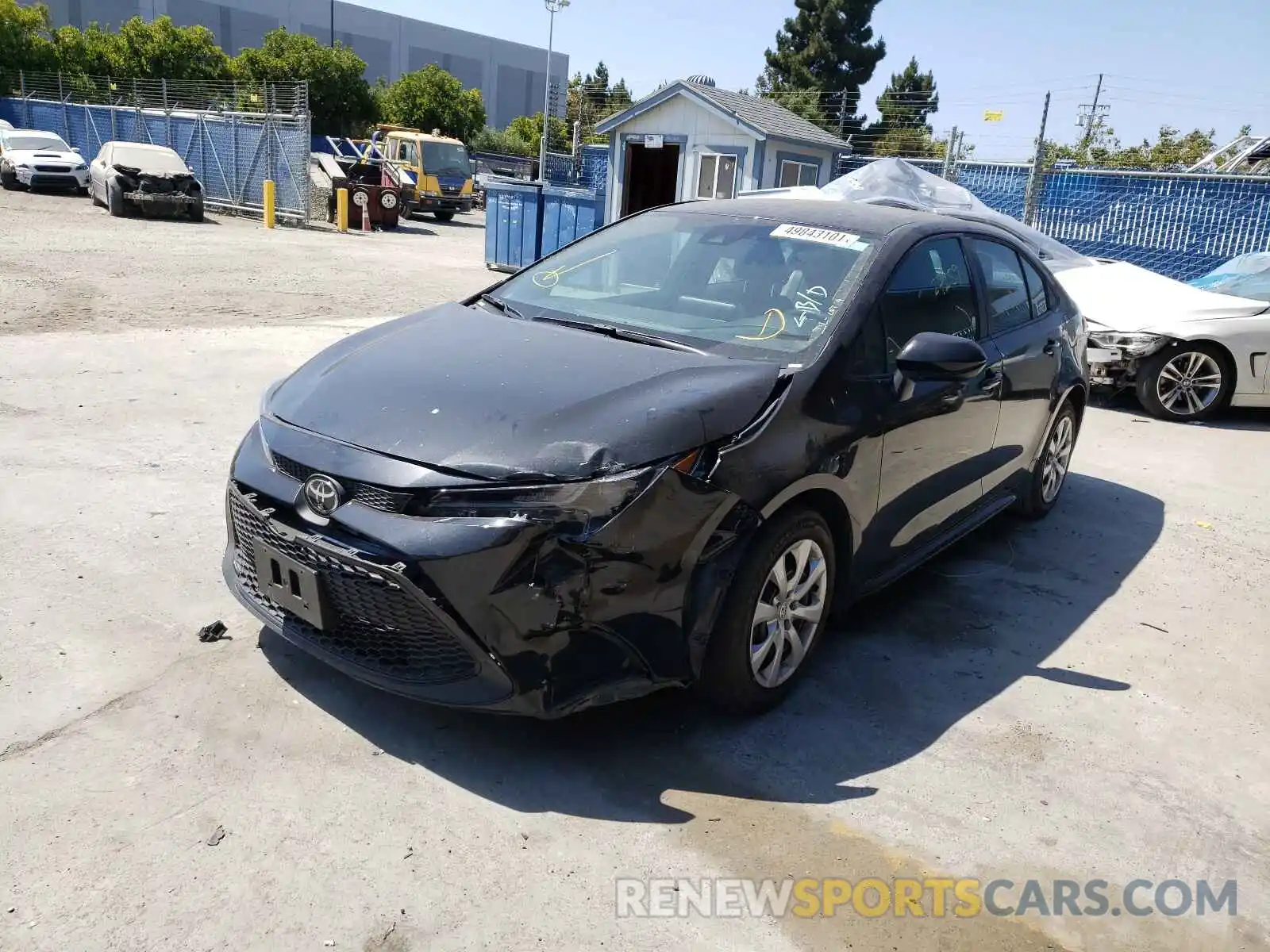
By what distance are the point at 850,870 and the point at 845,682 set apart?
1.07 metres

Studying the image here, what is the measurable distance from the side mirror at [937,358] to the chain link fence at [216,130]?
21529mm

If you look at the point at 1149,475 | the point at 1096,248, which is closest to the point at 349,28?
the point at 1096,248

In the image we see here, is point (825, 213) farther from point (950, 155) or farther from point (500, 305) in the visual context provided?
point (950, 155)

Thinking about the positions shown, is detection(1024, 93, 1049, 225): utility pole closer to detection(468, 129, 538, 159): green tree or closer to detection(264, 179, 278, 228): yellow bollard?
detection(264, 179, 278, 228): yellow bollard

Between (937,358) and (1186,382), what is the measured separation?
20.4 feet

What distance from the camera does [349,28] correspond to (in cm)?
7256

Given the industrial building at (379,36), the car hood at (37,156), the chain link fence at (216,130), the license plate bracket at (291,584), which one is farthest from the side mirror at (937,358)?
the industrial building at (379,36)

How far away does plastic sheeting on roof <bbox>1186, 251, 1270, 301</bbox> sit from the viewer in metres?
8.85

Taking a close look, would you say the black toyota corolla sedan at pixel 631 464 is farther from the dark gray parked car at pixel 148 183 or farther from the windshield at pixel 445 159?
the windshield at pixel 445 159

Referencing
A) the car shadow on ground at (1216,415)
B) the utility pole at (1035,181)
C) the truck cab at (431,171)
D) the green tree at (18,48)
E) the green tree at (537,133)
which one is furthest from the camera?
the green tree at (537,133)

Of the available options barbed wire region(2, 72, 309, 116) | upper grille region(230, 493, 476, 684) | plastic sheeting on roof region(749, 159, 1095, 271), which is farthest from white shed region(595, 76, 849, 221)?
upper grille region(230, 493, 476, 684)

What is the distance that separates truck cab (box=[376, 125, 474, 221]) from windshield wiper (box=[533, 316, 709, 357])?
2651cm

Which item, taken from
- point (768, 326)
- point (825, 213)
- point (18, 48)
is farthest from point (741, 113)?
point (18, 48)

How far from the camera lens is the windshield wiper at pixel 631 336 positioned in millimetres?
3492
